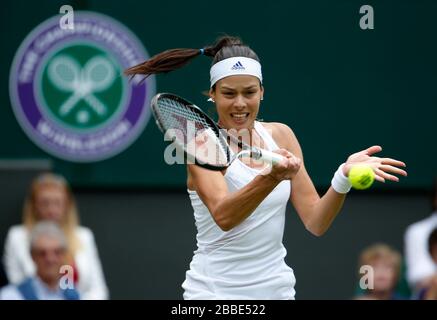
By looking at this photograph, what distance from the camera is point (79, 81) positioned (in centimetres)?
755

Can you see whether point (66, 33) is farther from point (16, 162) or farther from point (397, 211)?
point (397, 211)

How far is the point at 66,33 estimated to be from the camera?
756cm

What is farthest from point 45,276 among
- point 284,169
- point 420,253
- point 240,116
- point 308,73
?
point 308,73

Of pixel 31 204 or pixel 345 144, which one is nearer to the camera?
pixel 31 204

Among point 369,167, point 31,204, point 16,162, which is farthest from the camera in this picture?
point 16,162

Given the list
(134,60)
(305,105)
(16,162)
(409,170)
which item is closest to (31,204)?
(16,162)

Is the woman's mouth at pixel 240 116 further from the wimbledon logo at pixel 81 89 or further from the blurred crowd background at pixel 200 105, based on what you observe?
the wimbledon logo at pixel 81 89

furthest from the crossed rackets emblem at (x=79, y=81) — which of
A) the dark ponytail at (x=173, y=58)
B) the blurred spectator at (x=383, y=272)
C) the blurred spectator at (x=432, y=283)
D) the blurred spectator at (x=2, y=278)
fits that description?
the dark ponytail at (x=173, y=58)

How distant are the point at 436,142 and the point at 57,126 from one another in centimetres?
231

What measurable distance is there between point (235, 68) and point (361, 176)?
0.65 m

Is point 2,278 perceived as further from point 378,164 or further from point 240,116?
point 378,164

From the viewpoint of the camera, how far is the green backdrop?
759cm

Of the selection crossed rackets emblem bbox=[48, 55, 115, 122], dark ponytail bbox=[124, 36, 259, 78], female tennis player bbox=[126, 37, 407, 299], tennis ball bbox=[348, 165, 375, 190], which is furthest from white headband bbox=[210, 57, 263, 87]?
crossed rackets emblem bbox=[48, 55, 115, 122]

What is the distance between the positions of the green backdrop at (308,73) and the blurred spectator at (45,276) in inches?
58.0
